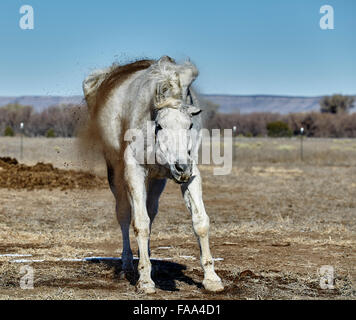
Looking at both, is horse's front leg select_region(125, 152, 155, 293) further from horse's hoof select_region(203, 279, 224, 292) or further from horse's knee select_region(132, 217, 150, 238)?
horse's hoof select_region(203, 279, 224, 292)

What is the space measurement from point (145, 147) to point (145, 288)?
1593 mm

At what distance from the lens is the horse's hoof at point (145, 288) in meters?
6.63

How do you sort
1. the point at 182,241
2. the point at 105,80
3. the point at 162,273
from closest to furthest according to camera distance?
1. the point at 162,273
2. the point at 105,80
3. the point at 182,241

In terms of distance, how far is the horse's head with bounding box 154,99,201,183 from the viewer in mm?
5914

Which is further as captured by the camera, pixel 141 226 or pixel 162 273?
pixel 162 273

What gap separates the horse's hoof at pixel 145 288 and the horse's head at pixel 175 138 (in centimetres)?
139

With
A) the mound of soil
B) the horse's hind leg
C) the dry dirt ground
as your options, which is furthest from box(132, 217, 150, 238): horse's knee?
the mound of soil

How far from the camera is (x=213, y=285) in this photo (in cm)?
678

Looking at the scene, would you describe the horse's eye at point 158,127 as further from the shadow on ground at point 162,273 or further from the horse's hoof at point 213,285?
the shadow on ground at point 162,273

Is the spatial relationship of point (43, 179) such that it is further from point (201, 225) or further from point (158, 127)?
point (158, 127)

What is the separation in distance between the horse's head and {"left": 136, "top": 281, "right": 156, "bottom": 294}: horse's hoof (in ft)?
4.56

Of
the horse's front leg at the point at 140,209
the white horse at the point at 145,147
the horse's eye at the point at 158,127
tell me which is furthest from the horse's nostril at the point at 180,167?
the horse's front leg at the point at 140,209

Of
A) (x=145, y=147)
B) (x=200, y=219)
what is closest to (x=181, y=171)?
(x=145, y=147)

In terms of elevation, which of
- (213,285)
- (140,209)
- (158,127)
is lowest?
(213,285)
